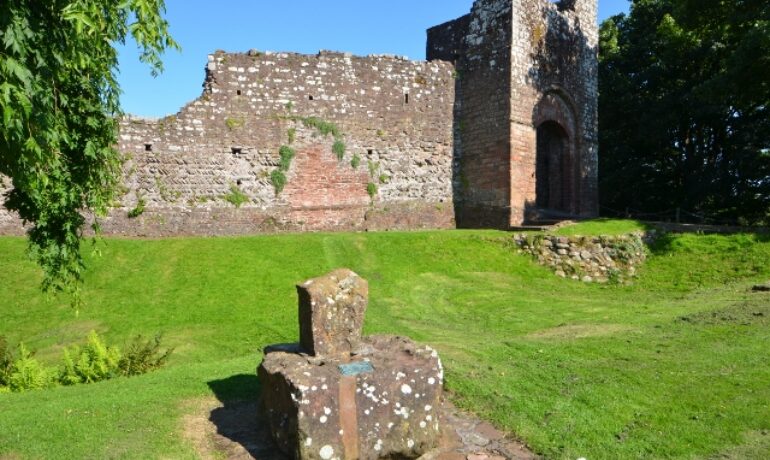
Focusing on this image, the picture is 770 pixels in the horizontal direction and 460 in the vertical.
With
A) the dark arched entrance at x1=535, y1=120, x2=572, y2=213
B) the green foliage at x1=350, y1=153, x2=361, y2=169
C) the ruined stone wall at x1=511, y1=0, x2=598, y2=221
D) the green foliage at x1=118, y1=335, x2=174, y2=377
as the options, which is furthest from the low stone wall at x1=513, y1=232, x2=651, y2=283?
the green foliage at x1=118, y1=335, x2=174, y2=377

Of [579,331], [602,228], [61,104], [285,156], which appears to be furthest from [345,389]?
[285,156]

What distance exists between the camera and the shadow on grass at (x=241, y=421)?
6.64 metres

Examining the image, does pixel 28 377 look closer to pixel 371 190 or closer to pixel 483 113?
pixel 371 190

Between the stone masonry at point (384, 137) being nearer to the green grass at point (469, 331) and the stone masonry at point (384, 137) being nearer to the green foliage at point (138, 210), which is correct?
the green foliage at point (138, 210)

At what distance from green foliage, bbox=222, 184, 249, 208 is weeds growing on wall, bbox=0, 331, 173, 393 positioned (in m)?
9.17

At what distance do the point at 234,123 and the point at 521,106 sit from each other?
29.6 feet

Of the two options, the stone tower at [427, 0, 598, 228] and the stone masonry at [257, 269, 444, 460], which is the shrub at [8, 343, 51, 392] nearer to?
the stone masonry at [257, 269, 444, 460]

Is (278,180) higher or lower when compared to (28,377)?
higher

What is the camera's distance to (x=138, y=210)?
1827cm

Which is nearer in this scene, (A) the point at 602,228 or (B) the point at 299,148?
(A) the point at 602,228

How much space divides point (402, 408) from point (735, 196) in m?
26.8

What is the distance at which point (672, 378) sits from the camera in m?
8.29

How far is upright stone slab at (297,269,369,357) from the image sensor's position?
7.17 meters

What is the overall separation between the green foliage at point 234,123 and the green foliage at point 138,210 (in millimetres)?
3348
